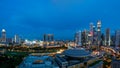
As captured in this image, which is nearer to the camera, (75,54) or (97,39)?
(75,54)

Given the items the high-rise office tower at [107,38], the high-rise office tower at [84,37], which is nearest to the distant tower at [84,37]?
the high-rise office tower at [84,37]

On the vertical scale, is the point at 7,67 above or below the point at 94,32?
below

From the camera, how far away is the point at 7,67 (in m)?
20.9

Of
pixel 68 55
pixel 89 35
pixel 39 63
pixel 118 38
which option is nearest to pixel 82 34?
pixel 89 35

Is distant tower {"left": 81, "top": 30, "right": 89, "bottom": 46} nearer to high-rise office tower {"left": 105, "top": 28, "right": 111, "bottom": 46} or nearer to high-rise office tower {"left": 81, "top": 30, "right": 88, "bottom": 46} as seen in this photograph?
high-rise office tower {"left": 81, "top": 30, "right": 88, "bottom": 46}

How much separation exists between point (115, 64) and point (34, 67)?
5.85 metres

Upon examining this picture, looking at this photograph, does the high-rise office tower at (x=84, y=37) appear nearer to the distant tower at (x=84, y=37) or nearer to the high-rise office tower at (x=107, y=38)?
the distant tower at (x=84, y=37)

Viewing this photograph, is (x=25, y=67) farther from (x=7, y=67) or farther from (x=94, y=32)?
(x=94, y=32)

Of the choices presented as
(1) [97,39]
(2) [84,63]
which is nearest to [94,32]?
(1) [97,39]

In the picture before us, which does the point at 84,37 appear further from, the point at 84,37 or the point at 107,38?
the point at 107,38

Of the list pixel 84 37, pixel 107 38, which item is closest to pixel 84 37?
pixel 84 37

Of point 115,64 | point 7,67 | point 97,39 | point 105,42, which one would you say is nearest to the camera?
point 115,64

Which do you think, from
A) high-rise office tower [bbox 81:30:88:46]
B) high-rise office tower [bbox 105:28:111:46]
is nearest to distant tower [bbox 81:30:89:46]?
high-rise office tower [bbox 81:30:88:46]

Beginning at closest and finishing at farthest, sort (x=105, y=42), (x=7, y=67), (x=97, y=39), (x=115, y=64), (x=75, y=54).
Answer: (x=115, y=64) → (x=7, y=67) → (x=75, y=54) → (x=97, y=39) → (x=105, y=42)
